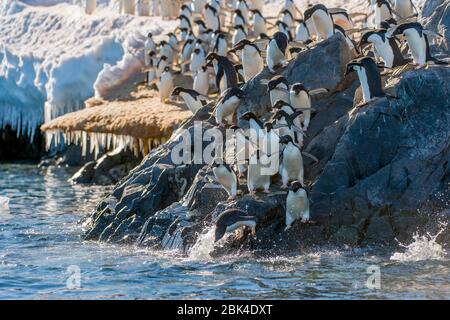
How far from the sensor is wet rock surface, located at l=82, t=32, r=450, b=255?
14.8 m

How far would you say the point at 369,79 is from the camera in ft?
51.2

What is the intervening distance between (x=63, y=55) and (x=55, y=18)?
414 centimetres

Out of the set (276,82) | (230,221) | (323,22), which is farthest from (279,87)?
(230,221)

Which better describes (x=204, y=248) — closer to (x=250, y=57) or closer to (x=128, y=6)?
(x=250, y=57)

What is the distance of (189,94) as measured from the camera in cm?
2166

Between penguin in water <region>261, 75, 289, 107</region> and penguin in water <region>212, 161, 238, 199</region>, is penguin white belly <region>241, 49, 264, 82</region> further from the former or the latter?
penguin in water <region>212, 161, 238, 199</region>

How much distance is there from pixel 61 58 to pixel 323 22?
13026 mm

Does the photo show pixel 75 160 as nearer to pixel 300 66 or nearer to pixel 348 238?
pixel 300 66

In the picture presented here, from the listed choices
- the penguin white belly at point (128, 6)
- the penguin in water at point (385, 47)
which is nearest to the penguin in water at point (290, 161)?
the penguin in water at point (385, 47)

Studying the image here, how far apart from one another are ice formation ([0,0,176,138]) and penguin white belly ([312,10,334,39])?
9987mm

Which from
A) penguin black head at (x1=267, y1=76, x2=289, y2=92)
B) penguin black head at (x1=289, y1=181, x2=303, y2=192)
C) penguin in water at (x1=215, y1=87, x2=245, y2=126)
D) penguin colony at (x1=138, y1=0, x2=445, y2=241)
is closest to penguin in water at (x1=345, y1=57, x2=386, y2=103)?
penguin colony at (x1=138, y1=0, x2=445, y2=241)

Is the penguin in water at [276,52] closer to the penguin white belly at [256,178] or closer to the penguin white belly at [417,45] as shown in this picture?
the penguin white belly at [417,45]
